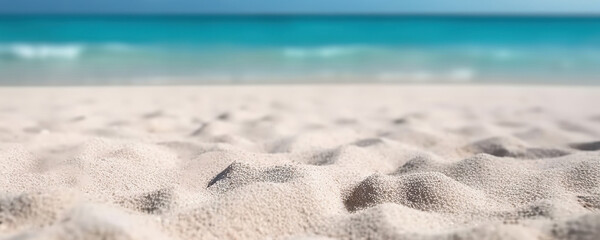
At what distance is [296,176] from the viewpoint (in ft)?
4.22

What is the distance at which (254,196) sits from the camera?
112 cm

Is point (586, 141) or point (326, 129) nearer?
point (586, 141)

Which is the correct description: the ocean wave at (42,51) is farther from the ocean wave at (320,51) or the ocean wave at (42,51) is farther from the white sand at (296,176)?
the white sand at (296,176)

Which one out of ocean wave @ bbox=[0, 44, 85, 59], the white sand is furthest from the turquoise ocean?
the white sand

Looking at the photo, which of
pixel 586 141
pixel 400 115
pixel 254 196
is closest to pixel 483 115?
pixel 400 115

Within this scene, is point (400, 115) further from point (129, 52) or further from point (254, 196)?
point (129, 52)

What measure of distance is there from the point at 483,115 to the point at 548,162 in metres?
A: 1.46

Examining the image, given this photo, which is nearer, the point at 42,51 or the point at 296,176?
the point at 296,176

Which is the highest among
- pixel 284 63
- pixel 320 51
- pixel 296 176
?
pixel 296 176

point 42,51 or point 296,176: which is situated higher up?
point 296,176

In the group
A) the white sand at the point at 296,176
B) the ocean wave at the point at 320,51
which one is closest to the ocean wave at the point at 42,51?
the ocean wave at the point at 320,51

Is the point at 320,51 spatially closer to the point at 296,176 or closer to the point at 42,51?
the point at 42,51

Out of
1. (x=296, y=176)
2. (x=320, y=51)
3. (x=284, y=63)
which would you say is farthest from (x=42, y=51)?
(x=296, y=176)

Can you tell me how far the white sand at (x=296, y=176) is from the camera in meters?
1.00
